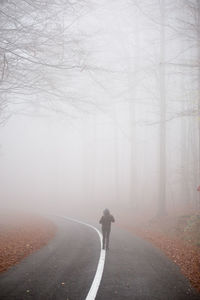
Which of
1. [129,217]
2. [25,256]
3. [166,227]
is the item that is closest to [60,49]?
[25,256]

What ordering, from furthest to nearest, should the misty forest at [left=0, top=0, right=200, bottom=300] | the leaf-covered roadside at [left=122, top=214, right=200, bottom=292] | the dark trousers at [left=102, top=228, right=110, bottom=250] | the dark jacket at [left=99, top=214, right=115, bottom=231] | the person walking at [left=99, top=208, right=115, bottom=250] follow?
the dark jacket at [left=99, top=214, right=115, bottom=231] < the person walking at [left=99, top=208, right=115, bottom=250] < the dark trousers at [left=102, top=228, right=110, bottom=250] < the misty forest at [left=0, top=0, right=200, bottom=300] < the leaf-covered roadside at [left=122, top=214, right=200, bottom=292]

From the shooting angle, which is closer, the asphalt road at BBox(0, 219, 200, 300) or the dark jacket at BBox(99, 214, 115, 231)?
the asphalt road at BBox(0, 219, 200, 300)

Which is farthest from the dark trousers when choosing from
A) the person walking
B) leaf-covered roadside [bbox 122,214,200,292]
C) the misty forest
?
the misty forest

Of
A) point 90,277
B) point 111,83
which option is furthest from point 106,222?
point 111,83

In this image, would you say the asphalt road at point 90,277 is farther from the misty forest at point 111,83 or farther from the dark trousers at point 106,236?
the misty forest at point 111,83

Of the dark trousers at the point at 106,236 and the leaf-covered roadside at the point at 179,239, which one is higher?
the dark trousers at the point at 106,236

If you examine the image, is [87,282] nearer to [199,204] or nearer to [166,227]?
[166,227]

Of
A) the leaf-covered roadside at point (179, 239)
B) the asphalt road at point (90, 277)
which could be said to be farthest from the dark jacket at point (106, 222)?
the leaf-covered roadside at point (179, 239)

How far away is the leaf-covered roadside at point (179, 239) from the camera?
6.26m

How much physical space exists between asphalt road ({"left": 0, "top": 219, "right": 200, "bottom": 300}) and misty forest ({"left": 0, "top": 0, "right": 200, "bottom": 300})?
38.5 inches

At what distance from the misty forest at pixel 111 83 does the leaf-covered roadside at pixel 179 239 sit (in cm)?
10

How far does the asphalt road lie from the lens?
4434 millimetres

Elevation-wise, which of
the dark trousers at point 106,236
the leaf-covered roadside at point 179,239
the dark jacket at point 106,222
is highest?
the dark jacket at point 106,222

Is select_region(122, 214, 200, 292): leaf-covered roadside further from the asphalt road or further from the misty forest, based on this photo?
the asphalt road
